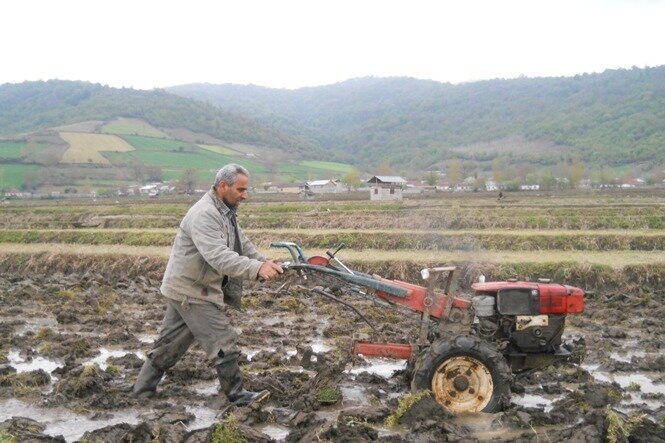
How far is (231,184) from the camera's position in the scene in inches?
258

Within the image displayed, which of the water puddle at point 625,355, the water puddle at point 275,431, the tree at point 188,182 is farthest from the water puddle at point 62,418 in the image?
the tree at point 188,182

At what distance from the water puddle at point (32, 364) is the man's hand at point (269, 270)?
3.65 meters

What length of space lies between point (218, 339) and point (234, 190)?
147 centimetres

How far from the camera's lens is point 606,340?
9492 millimetres

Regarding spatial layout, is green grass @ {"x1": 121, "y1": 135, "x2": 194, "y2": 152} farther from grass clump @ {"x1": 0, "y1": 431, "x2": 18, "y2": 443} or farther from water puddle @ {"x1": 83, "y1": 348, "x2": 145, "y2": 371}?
grass clump @ {"x1": 0, "y1": 431, "x2": 18, "y2": 443}

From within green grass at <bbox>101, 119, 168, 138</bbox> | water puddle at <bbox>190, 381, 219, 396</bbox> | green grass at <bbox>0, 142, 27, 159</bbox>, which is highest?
green grass at <bbox>101, 119, 168, 138</bbox>

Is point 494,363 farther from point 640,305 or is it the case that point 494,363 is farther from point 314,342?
point 640,305

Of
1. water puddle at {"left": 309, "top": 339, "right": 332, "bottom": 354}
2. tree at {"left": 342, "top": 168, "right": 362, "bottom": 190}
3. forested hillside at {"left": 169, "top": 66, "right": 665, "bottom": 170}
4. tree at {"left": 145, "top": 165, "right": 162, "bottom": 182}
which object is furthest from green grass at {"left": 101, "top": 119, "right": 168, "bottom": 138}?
water puddle at {"left": 309, "top": 339, "right": 332, "bottom": 354}

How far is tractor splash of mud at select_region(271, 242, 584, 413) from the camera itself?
6.40 metres

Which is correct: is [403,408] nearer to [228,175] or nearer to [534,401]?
[534,401]

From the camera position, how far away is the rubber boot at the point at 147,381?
6.82 meters

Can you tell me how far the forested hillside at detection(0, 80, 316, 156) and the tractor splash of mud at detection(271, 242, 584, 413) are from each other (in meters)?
133

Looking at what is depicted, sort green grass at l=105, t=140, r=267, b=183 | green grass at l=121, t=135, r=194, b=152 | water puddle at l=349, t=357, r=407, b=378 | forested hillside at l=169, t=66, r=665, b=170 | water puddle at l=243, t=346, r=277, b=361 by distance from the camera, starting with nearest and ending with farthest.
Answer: water puddle at l=349, t=357, r=407, b=378 < water puddle at l=243, t=346, r=277, b=361 < green grass at l=105, t=140, r=267, b=183 < green grass at l=121, t=135, r=194, b=152 < forested hillside at l=169, t=66, r=665, b=170

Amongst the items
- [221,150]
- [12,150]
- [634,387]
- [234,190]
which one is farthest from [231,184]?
[221,150]
